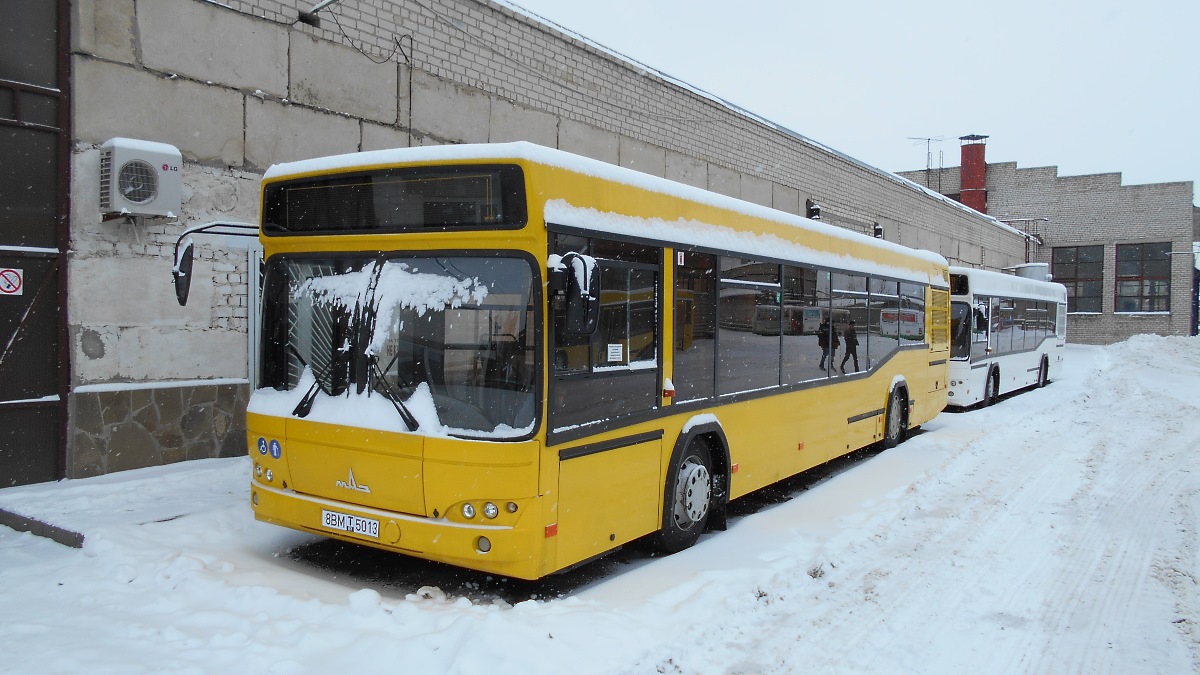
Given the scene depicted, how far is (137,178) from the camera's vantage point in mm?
7863

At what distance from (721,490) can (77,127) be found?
6.87 metres

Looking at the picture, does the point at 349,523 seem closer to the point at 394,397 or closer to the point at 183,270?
the point at 394,397

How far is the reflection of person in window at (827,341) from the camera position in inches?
354

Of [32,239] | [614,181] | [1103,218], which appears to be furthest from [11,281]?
[1103,218]

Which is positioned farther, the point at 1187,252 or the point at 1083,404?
the point at 1187,252

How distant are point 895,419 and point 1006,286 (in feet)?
29.0

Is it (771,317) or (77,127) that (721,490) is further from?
(77,127)

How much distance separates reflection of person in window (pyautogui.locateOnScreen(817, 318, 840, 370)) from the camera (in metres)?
8.99

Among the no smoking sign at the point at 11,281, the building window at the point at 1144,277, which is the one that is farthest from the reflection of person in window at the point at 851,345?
the building window at the point at 1144,277

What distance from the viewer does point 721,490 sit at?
6.95 m

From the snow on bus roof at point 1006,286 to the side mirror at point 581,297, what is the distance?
43.7ft

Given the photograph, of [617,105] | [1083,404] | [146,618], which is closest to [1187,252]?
[1083,404]

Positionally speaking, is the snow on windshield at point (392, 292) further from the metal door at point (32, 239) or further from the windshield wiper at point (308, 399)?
the metal door at point (32, 239)

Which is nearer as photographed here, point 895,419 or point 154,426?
point 154,426
